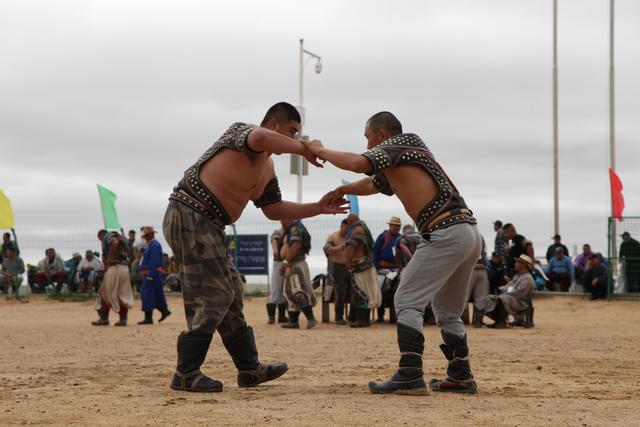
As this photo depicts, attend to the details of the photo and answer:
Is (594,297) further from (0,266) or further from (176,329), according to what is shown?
(0,266)

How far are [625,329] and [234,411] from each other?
38.4ft

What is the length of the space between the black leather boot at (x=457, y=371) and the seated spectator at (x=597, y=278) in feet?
51.1

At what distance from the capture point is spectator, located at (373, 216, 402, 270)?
1644cm

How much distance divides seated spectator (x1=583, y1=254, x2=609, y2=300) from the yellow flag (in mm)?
14947

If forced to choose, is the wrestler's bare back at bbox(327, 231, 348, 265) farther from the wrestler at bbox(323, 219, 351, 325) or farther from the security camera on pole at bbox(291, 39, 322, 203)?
the security camera on pole at bbox(291, 39, 322, 203)

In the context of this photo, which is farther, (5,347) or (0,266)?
(0,266)

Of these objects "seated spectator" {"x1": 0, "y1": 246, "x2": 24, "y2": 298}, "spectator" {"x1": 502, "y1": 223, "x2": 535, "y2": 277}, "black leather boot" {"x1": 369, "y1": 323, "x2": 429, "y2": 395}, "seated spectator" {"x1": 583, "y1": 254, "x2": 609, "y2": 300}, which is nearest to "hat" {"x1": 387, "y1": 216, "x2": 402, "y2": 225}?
"spectator" {"x1": 502, "y1": 223, "x2": 535, "y2": 277}

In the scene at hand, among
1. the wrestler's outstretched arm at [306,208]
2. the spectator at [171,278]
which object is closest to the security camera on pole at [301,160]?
the spectator at [171,278]

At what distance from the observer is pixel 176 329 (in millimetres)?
15383

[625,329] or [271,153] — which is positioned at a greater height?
[271,153]

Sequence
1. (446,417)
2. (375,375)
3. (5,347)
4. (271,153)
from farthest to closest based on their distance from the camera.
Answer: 1. (5,347)
2. (375,375)
3. (271,153)
4. (446,417)

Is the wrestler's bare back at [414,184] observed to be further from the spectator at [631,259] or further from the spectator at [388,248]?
the spectator at [631,259]

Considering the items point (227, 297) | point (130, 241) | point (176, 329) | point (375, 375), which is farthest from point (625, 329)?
point (130, 241)

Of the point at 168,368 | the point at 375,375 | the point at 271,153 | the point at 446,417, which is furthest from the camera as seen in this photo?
the point at 168,368
